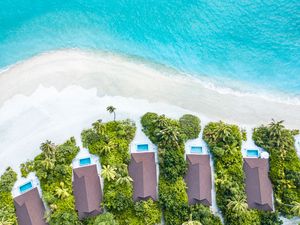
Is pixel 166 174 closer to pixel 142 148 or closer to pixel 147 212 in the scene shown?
pixel 142 148

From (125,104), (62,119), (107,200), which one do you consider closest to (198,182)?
(107,200)

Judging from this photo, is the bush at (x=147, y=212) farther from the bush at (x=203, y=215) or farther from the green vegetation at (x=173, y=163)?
the bush at (x=203, y=215)

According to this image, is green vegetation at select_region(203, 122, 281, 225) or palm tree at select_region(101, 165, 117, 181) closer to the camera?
green vegetation at select_region(203, 122, 281, 225)

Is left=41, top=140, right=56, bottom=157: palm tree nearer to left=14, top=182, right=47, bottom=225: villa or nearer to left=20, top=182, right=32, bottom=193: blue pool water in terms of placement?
left=20, top=182, right=32, bottom=193: blue pool water

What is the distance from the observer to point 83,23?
43.0 meters

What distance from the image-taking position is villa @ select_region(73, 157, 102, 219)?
1277 inches

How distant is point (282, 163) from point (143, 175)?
56.9 feet

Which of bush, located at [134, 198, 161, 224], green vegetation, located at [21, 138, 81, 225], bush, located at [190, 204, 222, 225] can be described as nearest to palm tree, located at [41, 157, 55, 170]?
green vegetation, located at [21, 138, 81, 225]

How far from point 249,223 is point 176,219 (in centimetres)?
831

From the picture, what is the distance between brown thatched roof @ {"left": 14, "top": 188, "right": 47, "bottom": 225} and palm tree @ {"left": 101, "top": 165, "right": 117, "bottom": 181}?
755 centimetres

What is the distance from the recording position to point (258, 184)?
34.6 m

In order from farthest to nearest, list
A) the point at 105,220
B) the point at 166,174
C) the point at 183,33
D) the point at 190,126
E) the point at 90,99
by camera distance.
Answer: the point at 183,33, the point at 90,99, the point at 190,126, the point at 166,174, the point at 105,220

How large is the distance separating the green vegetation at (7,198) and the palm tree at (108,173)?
10312mm

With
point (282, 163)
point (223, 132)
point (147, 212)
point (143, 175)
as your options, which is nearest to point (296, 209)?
point (282, 163)
